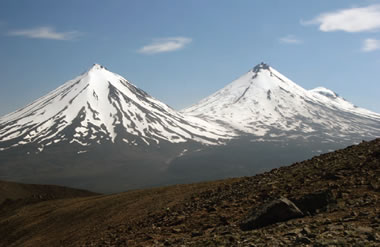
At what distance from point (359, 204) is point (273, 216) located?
11.1ft

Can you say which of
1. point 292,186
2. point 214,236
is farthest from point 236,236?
point 292,186

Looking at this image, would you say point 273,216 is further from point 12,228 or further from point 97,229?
point 12,228

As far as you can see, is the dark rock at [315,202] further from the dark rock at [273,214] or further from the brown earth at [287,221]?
the dark rock at [273,214]

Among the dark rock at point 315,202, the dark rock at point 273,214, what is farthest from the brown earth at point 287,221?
the dark rock at point 273,214

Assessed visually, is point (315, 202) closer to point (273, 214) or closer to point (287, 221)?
point (287, 221)

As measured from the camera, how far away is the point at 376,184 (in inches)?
616

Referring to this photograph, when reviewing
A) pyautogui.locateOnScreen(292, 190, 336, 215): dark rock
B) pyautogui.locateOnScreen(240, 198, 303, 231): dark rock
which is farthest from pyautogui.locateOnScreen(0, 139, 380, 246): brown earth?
pyautogui.locateOnScreen(240, 198, 303, 231): dark rock

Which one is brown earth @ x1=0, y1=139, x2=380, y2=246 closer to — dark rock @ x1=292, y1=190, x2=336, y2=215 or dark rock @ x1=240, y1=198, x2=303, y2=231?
dark rock @ x1=292, y1=190, x2=336, y2=215

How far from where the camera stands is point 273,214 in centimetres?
1444

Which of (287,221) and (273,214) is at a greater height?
(273,214)

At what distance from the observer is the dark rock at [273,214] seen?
14375 mm

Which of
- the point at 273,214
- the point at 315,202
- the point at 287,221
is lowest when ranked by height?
the point at 287,221

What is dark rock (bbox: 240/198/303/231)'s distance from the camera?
14.4m

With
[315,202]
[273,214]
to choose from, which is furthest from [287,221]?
[315,202]
